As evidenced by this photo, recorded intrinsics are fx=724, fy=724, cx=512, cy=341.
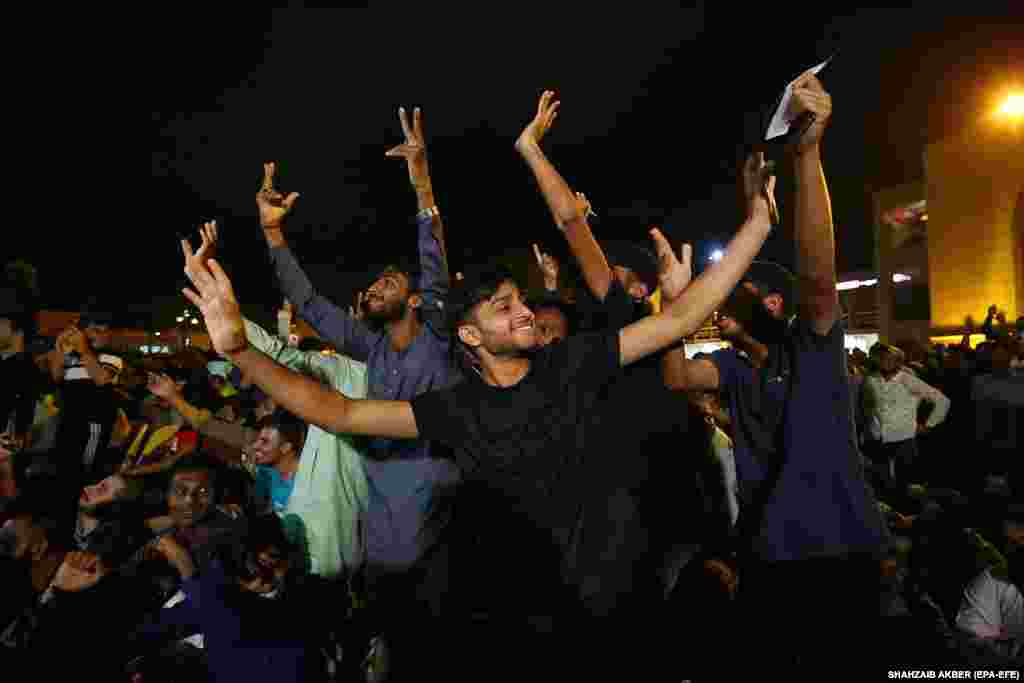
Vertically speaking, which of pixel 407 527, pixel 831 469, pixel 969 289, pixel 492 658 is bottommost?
pixel 969 289

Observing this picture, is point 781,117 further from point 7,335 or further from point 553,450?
point 7,335

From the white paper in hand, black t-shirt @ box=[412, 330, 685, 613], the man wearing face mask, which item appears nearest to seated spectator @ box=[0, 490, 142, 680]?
black t-shirt @ box=[412, 330, 685, 613]

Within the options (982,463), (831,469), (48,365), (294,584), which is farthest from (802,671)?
(982,463)

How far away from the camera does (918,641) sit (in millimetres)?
3295

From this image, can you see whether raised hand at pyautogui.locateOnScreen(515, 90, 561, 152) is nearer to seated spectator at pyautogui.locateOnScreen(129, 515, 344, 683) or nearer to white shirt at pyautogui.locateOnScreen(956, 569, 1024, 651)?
seated spectator at pyautogui.locateOnScreen(129, 515, 344, 683)

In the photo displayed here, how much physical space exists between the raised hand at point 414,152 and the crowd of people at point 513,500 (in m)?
0.02

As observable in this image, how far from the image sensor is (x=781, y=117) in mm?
2457

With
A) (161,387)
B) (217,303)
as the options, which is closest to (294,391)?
(217,303)

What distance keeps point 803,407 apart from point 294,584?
2.48m

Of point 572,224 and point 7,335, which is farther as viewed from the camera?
point 7,335

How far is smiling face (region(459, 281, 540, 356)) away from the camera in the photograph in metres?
2.62

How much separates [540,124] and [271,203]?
1.77 m

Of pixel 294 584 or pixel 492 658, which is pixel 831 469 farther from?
pixel 294 584

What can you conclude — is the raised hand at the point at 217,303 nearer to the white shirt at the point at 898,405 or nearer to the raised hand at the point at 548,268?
the raised hand at the point at 548,268
